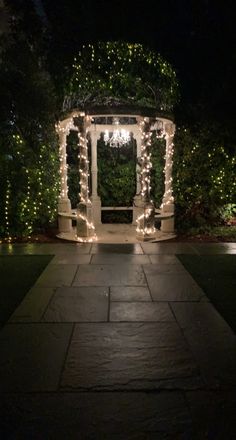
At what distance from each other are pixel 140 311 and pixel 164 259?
9.25 feet

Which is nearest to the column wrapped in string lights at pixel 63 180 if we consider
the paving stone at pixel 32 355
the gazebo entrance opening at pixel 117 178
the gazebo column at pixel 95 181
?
the gazebo column at pixel 95 181

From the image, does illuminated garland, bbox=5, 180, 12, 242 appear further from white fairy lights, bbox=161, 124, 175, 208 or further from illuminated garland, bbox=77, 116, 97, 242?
white fairy lights, bbox=161, 124, 175, 208

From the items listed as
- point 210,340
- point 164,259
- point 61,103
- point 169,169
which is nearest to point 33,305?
point 210,340

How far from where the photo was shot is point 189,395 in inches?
121

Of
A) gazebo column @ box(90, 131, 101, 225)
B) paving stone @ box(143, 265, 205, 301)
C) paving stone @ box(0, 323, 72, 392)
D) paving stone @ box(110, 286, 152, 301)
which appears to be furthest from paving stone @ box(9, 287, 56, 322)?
gazebo column @ box(90, 131, 101, 225)

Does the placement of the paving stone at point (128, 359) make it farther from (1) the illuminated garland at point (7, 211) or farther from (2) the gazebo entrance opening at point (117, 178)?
(2) the gazebo entrance opening at point (117, 178)

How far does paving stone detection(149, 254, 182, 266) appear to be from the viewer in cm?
730

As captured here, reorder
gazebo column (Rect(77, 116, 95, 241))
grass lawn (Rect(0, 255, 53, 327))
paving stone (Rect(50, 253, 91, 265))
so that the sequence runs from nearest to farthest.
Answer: grass lawn (Rect(0, 255, 53, 327)) < paving stone (Rect(50, 253, 91, 265)) < gazebo column (Rect(77, 116, 95, 241))

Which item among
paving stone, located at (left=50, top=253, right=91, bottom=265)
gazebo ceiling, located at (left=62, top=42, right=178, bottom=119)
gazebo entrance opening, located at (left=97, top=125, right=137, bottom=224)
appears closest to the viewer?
paving stone, located at (left=50, top=253, right=91, bottom=265)

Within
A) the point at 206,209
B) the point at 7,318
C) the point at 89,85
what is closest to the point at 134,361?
the point at 7,318

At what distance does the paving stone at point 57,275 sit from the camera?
238 inches

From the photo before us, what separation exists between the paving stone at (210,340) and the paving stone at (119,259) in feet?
7.67

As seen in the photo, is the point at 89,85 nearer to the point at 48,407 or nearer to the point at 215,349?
the point at 215,349

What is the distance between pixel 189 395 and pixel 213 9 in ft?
49.9
